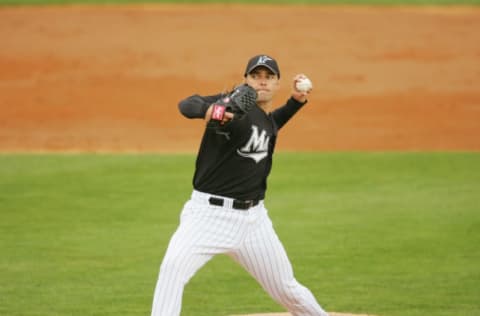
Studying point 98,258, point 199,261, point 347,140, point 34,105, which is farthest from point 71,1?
point 199,261

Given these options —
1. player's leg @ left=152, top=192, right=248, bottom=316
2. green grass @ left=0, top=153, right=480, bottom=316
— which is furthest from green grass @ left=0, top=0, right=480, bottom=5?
player's leg @ left=152, top=192, right=248, bottom=316

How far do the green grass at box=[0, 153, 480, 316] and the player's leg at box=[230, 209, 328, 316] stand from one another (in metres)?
1.45

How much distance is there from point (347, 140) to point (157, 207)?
557 cm

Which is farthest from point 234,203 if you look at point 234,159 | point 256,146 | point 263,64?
point 263,64

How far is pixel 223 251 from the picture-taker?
18.9ft

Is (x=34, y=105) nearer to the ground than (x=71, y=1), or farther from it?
nearer to the ground

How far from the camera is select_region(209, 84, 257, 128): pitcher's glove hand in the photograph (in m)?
5.27

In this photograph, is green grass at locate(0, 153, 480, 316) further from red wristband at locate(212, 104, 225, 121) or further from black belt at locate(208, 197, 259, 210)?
red wristband at locate(212, 104, 225, 121)

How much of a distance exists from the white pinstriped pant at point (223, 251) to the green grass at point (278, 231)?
1.48m

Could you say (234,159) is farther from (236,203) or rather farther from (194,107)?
(194,107)

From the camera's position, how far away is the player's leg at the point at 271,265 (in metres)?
5.92

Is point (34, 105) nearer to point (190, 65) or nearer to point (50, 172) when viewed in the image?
point (190, 65)

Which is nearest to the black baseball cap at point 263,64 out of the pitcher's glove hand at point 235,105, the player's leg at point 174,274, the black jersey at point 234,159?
the black jersey at point 234,159

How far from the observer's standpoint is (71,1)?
24.2 metres
